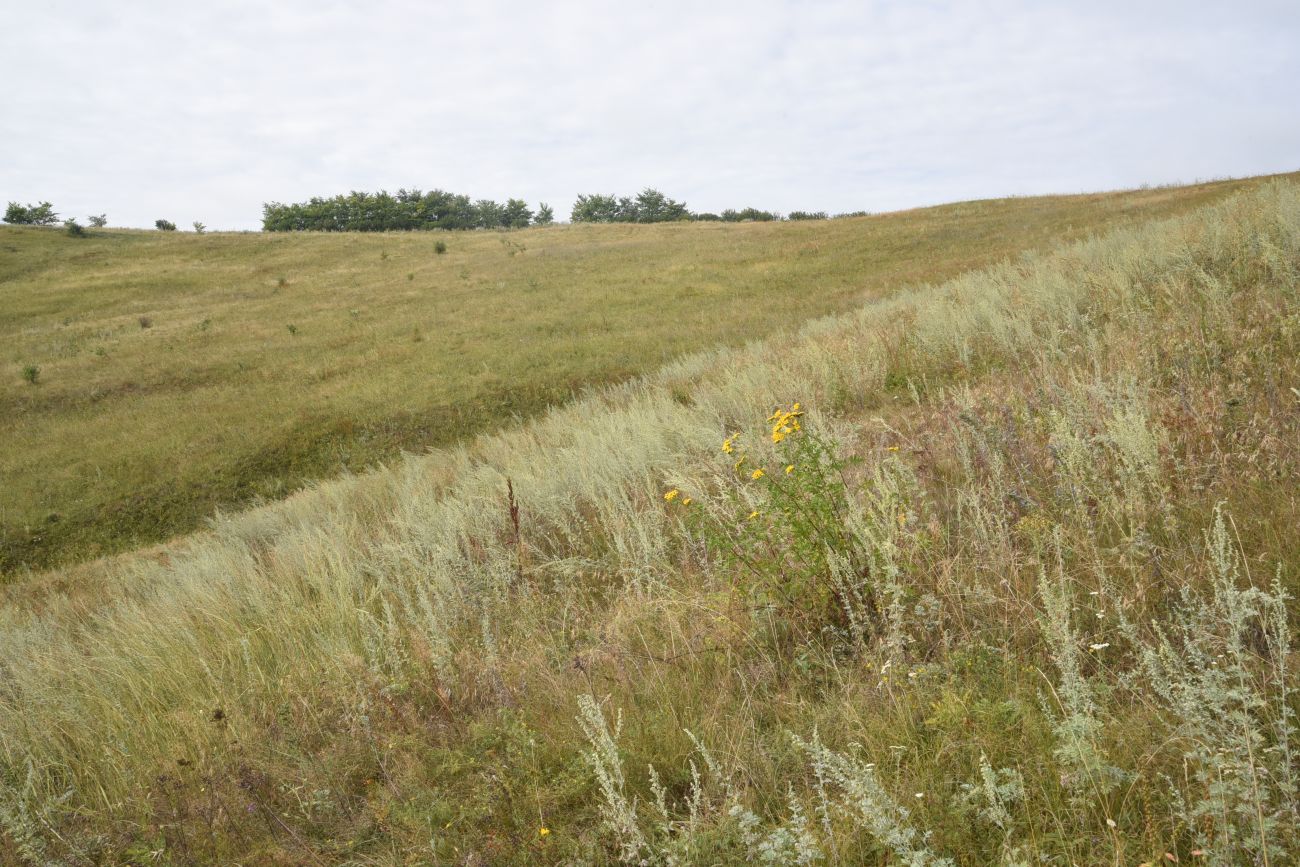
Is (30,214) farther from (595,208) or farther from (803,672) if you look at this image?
(803,672)

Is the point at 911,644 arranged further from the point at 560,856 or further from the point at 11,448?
the point at 11,448

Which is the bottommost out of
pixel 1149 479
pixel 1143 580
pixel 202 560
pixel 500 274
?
pixel 202 560

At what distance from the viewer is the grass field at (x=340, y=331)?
53.8 ft

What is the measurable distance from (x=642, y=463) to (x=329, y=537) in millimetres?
2968

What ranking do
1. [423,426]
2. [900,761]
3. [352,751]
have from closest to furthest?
[900,761], [352,751], [423,426]

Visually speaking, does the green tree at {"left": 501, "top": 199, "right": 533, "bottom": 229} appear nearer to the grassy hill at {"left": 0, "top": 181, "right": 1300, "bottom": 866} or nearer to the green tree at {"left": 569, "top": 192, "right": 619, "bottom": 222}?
the green tree at {"left": 569, "top": 192, "right": 619, "bottom": 222}

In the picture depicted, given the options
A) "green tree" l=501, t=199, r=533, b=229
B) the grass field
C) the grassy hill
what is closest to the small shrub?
the grass field

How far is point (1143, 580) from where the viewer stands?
8.41 ft

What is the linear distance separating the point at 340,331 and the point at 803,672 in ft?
91.8

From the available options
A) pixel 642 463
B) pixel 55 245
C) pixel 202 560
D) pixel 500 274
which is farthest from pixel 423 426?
pixel 55 245

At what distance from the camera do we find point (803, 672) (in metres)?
2.79

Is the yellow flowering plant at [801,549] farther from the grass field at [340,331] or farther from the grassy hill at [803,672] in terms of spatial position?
the grass field at [340,331]

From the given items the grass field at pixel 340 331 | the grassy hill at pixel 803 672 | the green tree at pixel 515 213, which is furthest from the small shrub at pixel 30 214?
the grassy hill at pixel 803 672

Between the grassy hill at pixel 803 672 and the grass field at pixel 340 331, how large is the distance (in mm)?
11761
